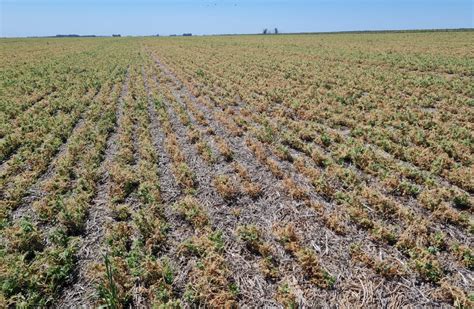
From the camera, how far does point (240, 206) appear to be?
20.6 ft

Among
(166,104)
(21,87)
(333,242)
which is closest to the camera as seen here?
(333,242)

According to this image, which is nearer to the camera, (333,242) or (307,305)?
(307,305)

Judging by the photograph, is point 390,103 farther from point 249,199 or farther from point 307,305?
point 307,305

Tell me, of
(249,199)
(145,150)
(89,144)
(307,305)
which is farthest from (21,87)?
(307,305)

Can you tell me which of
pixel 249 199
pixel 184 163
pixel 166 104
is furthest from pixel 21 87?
pixel 249 199

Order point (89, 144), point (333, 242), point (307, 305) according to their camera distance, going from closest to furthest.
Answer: point (307, 305) → point (333, 242) → point (89, 144)

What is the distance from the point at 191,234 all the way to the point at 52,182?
3.63 meters

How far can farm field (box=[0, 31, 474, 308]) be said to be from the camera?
4.32 meters

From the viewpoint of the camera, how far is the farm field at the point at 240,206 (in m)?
4.32

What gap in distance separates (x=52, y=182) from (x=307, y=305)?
5.81 meters

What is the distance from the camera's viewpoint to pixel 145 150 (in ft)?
28.4

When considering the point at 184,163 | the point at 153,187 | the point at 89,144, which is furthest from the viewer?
the point at 89,144

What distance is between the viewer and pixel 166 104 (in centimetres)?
1423

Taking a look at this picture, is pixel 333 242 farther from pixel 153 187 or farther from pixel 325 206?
pixel 153 187
